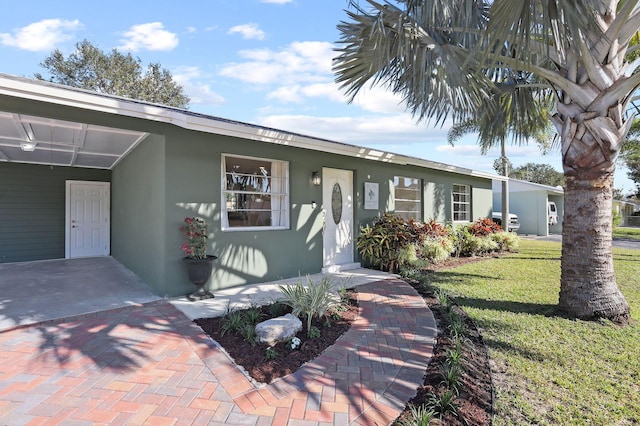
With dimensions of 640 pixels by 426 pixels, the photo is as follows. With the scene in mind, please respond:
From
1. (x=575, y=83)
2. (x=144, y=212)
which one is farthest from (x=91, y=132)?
(x=575, y=83)

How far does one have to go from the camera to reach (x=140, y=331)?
399cm

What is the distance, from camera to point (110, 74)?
70.4 ft

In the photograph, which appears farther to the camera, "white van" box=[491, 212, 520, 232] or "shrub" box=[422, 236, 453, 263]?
"white van" box=[491, 212, 520, 232]

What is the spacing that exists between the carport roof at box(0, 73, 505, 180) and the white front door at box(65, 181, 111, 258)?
2.68 ft

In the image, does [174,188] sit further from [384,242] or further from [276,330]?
[384,242]

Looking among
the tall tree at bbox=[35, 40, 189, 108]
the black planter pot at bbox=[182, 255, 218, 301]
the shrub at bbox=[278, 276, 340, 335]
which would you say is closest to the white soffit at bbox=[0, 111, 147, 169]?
the black planter pot at bbox=[182, 255, 218, 301]

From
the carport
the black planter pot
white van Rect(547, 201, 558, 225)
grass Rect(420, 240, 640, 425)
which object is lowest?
grass Rect(420, 240, 640, 425)

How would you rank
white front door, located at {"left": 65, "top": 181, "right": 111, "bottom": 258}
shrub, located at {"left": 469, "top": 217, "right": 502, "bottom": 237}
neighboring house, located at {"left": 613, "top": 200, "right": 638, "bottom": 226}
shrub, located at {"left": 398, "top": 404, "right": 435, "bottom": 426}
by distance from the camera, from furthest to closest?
neighboring house, located at {"left": 613, "top": 200, "right": 638, "bottom": 226} → shrub, located at {"left": 469, "top": 217, "right": 502, "bottom": 237} → white front door, located at {"left": 65, "top": 181, "right": 111, "bottom": 258} → shrub, located at {"left": 398, "top": 404, "right": 435, "bottom": 426}

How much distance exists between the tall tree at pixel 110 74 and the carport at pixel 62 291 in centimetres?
1738

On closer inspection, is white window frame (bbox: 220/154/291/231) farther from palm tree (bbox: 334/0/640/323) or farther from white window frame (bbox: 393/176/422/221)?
white window frame (bbox: 393/176/422/221)

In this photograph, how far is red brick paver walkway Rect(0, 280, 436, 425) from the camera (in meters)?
2.49

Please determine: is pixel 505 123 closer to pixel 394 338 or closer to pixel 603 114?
pixel 603 114

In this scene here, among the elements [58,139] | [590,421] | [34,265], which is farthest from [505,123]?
[34,265]

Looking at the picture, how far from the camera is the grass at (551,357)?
263 centimetres
